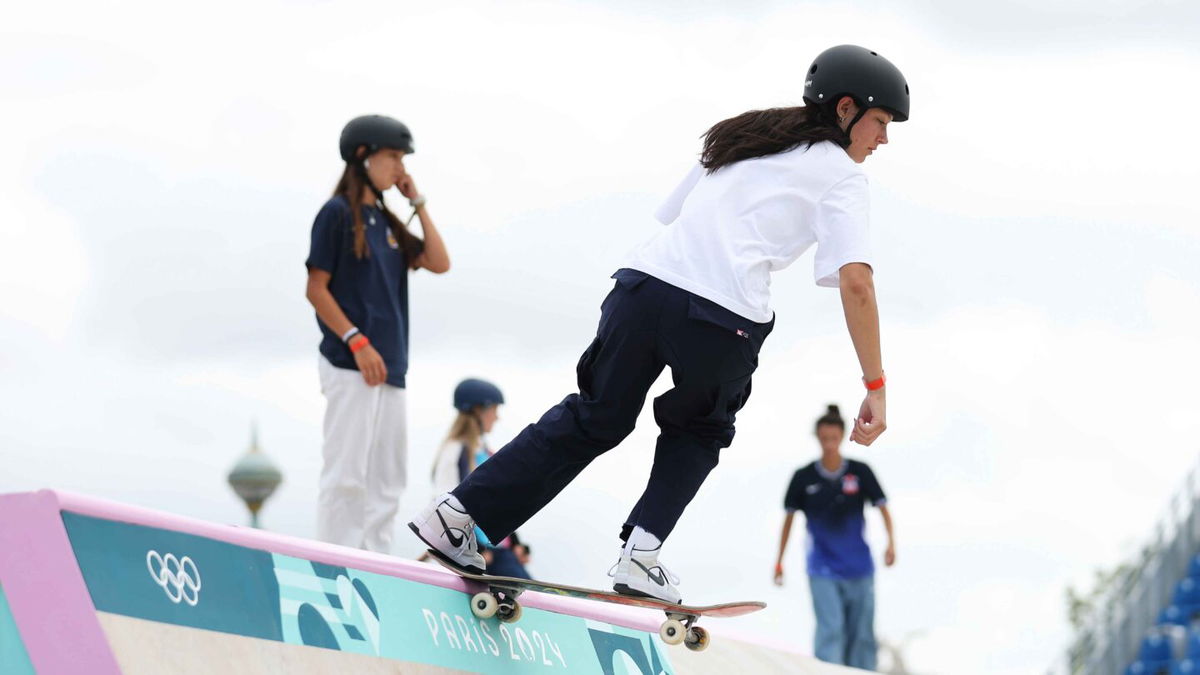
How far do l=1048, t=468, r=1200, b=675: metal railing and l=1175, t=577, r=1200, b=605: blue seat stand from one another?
278 mm

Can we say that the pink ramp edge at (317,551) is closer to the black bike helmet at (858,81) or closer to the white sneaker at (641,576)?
the white sneaker at (641,576)

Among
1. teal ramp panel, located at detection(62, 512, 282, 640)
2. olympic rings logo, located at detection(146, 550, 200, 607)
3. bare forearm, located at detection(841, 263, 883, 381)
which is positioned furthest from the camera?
bare forearm, located at detection(841, 263, 883, 381)

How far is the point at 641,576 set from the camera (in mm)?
4777

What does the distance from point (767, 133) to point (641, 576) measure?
4.70 feet

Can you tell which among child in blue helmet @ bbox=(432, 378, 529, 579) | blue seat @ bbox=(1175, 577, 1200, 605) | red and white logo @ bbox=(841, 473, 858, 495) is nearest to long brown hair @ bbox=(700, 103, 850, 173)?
child in blue helmet @ bbox=(432, 378, 529, 579)

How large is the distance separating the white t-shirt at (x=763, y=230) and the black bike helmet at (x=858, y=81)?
0.19 m

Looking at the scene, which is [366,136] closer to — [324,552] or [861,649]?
[324,552]

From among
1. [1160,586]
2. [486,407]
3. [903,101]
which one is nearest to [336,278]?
[486,407]

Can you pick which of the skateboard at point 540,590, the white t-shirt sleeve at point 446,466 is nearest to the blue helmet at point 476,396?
the white t-shirt sleeve at point 446,466

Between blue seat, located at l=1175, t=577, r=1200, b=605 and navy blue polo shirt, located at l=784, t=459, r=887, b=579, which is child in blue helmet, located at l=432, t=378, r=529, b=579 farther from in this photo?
blue seat, located at l=1175, t=577, r=1200, b=605

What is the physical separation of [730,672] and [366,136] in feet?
9.31

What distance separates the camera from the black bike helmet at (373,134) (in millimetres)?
6969

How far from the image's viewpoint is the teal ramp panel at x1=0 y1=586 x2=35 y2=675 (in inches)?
130

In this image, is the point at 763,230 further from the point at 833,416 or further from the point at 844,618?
the point at 844,618
